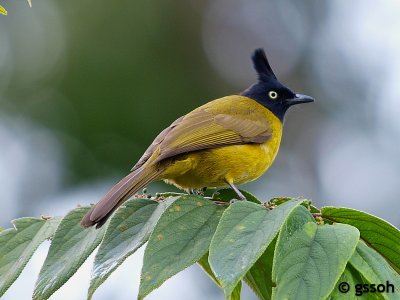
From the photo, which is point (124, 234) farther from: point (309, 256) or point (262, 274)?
point (309, 256)

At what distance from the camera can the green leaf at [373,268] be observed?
68.4 inches

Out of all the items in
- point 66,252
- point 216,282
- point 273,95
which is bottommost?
point 273,95

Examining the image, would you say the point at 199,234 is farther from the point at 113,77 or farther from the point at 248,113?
the point at 113,77

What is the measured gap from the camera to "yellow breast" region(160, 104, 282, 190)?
3.33 metres

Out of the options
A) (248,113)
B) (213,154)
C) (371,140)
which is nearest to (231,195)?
(213,154)

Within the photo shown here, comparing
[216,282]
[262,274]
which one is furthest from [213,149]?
[262,274]

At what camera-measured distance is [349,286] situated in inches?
69.2

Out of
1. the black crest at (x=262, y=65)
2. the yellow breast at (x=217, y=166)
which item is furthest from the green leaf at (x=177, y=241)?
the black crest at (x=262, y=65)

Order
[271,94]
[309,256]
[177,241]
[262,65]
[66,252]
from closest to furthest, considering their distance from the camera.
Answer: [309,256] → [177,241] → [66,252] → [262,65] → [271,94]

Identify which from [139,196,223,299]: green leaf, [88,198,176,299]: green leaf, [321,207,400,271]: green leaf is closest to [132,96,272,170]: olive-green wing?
[88,198,176,299]: green leaf

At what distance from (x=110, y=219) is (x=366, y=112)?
7.20 meters

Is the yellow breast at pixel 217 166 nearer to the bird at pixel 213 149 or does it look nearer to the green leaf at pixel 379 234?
the bird at pixel 213 149

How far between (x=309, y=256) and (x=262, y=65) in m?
2.88

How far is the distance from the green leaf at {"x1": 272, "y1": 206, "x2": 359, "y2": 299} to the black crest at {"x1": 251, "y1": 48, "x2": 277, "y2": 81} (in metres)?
2.54
